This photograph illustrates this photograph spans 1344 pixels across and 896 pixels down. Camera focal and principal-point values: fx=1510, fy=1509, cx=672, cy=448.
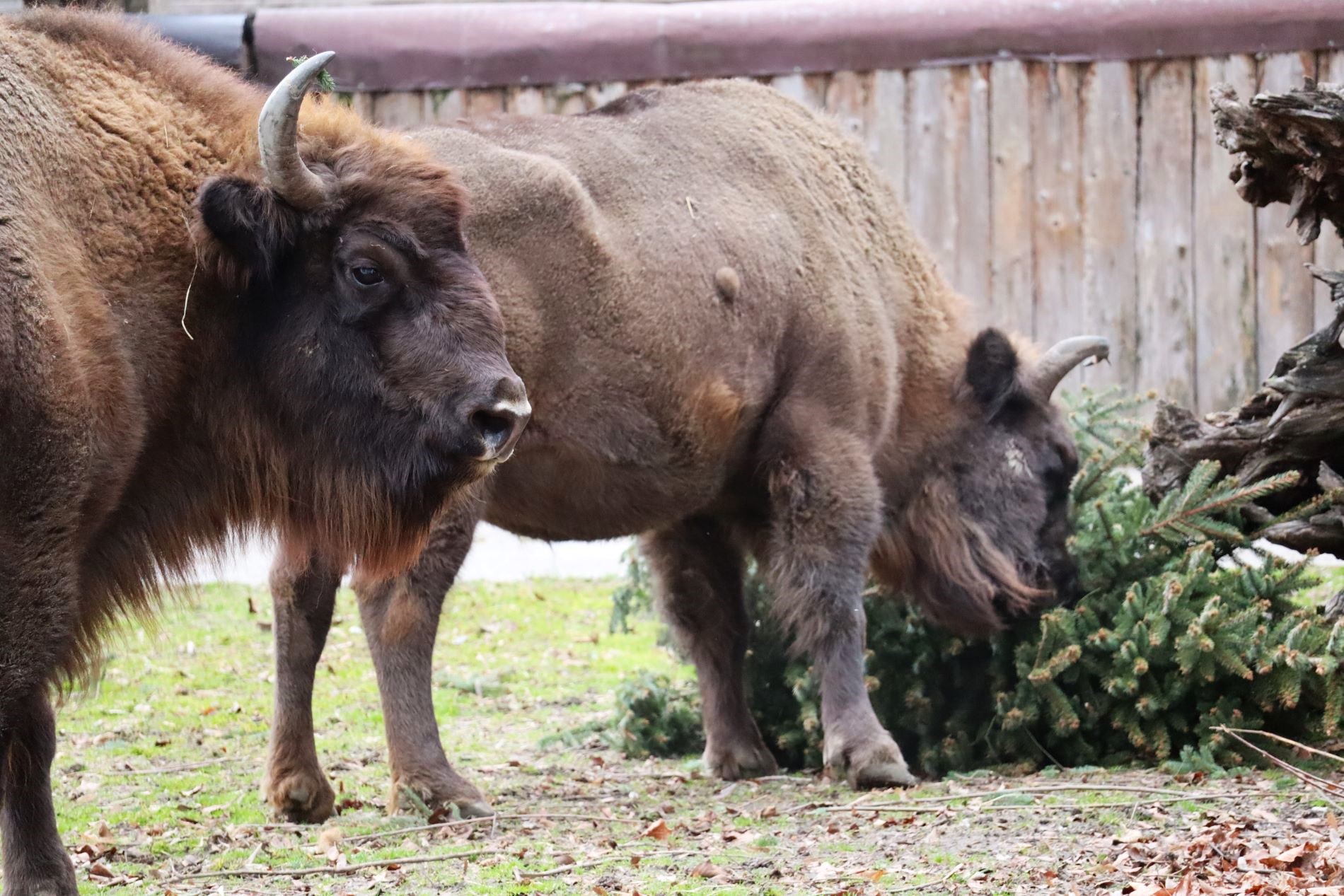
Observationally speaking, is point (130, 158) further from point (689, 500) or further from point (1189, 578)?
point (1189, 578)

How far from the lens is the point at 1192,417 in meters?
6.50

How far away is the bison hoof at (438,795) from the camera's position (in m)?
5.48

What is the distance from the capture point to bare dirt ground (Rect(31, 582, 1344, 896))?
14.2 feet

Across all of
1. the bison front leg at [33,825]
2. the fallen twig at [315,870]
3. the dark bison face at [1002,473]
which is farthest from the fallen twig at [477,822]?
the dark bison face at [1002,473]

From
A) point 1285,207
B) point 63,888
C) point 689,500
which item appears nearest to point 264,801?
point 63,888

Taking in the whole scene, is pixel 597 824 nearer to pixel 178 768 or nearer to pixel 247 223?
pixel 178 768

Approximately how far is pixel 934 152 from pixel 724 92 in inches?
145

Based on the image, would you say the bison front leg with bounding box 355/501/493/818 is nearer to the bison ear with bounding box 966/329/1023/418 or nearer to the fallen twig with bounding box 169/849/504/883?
the fallen twig with bounding box 169/849/504/883

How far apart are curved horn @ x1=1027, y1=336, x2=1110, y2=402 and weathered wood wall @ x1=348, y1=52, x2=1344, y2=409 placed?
111 inches

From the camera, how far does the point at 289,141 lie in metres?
4.20

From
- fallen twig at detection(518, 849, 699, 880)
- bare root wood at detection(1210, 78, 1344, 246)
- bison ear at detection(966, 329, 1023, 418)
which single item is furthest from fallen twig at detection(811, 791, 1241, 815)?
bison ear at detection(966, 329, 1023, 418)

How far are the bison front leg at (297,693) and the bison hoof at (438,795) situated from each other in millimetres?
404

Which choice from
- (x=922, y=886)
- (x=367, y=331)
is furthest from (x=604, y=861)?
(x=367, y=331)

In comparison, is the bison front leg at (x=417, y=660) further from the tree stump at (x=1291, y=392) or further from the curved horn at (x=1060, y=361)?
the curved horn at (x=1060, y=361)
